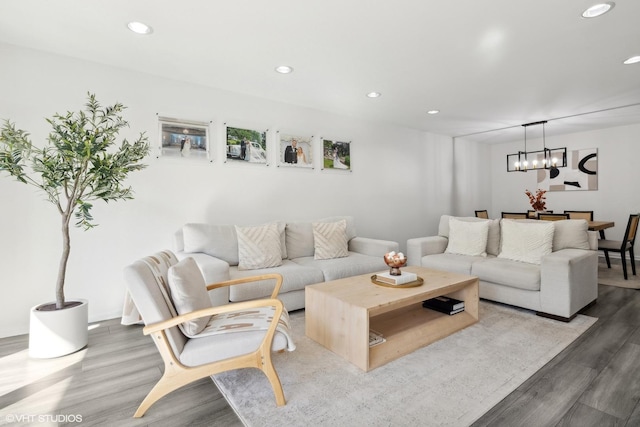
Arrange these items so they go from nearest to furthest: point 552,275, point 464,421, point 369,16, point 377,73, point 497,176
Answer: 1. point 464,421
2. point 369,16
3. point 552,275
4. point 377,73
5. point 497,176

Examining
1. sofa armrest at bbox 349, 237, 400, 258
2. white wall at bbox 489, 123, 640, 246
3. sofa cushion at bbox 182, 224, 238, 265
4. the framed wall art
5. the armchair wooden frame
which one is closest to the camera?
the armchair wooden frame

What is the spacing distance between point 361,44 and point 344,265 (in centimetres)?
213

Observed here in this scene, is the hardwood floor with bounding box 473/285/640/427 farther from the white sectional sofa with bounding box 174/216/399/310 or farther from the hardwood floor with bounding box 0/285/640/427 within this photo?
the white sectional sofa with bounding box 174/216/399/310

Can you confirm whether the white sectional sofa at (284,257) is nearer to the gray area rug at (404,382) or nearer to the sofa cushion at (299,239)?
the sofa cushion at (299,239)

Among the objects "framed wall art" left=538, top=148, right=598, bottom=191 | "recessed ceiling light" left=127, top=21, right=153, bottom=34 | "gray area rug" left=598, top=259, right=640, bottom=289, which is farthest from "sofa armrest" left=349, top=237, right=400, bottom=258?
"framed wall art" left=538, top=148, right=598, bottom=191

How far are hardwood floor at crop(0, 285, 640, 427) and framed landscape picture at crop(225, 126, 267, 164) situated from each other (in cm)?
219

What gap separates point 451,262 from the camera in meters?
3.54

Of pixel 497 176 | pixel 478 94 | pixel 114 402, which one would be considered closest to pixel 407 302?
pixel 114 402

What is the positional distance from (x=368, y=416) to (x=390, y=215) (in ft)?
13.2

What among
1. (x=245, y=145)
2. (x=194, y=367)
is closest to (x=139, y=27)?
(x=245, y=145)

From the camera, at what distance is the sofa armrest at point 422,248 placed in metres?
3.91

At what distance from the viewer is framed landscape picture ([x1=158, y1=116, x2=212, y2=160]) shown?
3295 millimetres

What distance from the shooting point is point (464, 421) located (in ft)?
5.03

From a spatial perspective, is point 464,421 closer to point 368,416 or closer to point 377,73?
point 368,416
